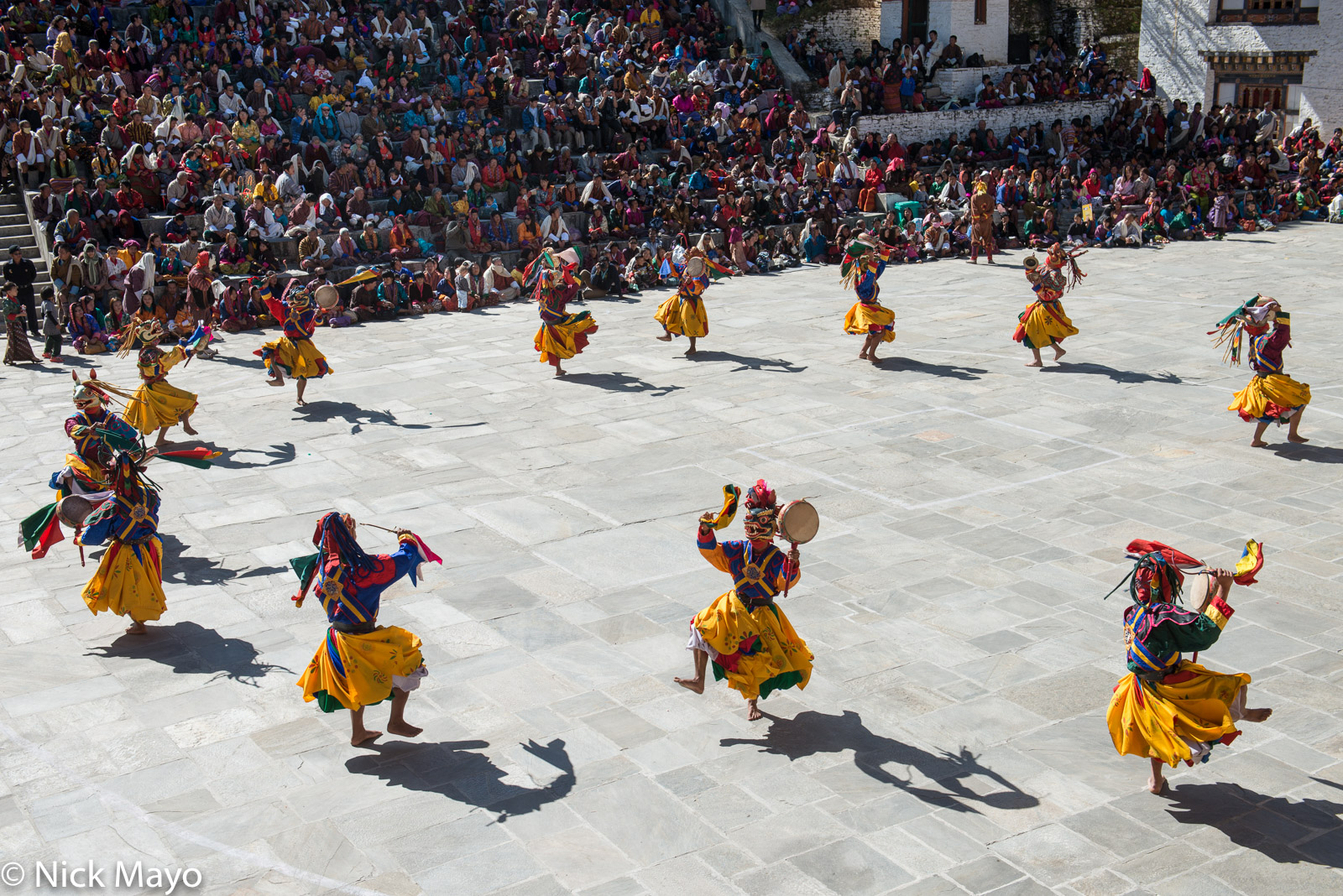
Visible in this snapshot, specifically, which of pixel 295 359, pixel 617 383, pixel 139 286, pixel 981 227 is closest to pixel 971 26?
pixel 981 227

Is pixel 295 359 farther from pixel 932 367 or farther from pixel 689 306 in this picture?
pixel 932 367

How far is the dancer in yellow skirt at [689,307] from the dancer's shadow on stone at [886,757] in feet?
31.5

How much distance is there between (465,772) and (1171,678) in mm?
3760

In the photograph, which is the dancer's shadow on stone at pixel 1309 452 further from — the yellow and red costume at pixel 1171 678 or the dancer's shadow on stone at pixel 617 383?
the dancer's shadow on stone at pixel 617 383

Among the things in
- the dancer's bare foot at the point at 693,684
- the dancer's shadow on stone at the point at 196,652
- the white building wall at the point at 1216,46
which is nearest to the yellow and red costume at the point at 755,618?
the dancer's bare foot at the point at 693,684

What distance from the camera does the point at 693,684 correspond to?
25.8ft

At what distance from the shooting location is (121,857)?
6461 millimetres

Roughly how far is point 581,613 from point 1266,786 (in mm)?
4539

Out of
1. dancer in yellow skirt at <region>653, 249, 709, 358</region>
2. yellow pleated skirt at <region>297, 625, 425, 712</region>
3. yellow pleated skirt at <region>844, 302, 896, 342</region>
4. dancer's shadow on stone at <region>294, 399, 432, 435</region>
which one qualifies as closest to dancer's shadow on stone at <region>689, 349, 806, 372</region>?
dancer in yellow skirt at <region>653, 249, 709, 358</region>

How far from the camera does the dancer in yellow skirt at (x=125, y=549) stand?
894 cm

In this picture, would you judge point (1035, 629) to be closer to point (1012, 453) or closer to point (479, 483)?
point (1012, 453)

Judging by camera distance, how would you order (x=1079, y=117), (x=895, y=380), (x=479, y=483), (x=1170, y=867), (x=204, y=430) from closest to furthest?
(x=1170, y=867)
(x=479, y=483)
(x=204, y=430)
(x=895, y=380)
(x=1079, y=117)

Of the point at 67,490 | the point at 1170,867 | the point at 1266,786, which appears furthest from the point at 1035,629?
the point at 67,490

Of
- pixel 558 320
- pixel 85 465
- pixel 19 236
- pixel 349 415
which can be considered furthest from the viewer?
pixel 19 236
